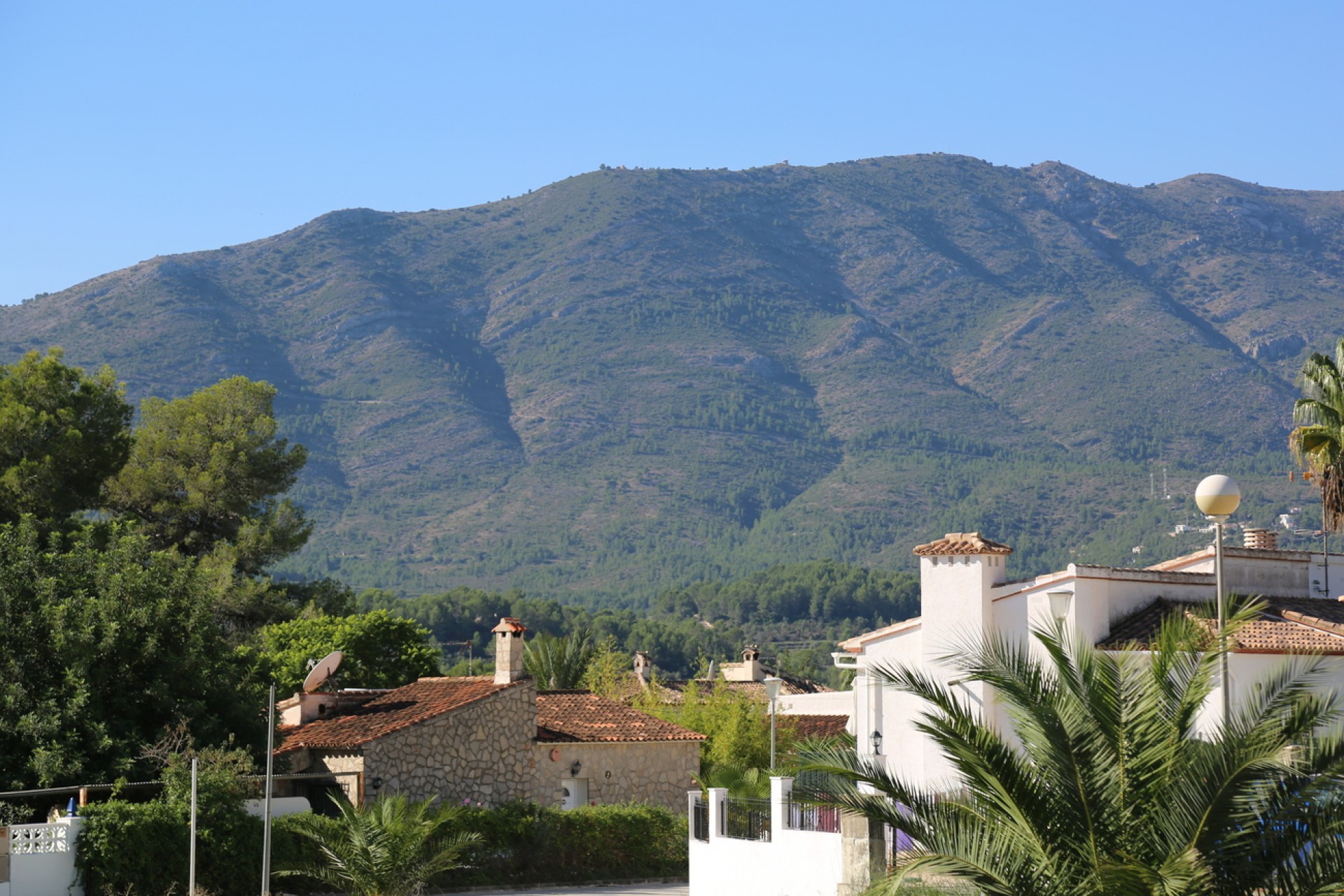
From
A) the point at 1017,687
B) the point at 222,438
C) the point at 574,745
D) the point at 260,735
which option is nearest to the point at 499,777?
the point at 574,745

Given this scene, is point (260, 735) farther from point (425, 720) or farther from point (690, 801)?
point (690, 801)

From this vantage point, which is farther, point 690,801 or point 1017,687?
point 690,801

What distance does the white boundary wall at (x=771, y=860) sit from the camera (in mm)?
24453

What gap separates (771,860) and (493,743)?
11.7 metres

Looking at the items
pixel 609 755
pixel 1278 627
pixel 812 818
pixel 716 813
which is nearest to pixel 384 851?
pixel 716 813

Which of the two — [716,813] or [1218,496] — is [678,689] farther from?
[1218,496]

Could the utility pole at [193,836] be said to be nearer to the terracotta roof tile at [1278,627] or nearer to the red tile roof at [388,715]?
the red tile roof at [388,715]

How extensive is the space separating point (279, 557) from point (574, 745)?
17.4m

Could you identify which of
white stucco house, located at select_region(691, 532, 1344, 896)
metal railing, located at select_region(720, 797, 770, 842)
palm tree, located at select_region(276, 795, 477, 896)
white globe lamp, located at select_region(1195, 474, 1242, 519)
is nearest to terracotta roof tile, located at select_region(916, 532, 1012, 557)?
white stucco house, located at select_region(691, 532, 1344, 896)

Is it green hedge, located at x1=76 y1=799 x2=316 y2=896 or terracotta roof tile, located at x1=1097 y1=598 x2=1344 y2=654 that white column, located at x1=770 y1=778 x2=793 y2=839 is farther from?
green hedge, located at x1=76 y1=799 x2=316 y2=896

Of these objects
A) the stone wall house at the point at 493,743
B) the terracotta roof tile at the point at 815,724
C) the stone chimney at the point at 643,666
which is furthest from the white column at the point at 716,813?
the stone chimney at the point at 643,666

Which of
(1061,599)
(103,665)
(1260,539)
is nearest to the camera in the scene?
(1061,599)

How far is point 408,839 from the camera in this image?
27.7 meters

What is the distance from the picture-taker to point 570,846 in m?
A: 36.7
